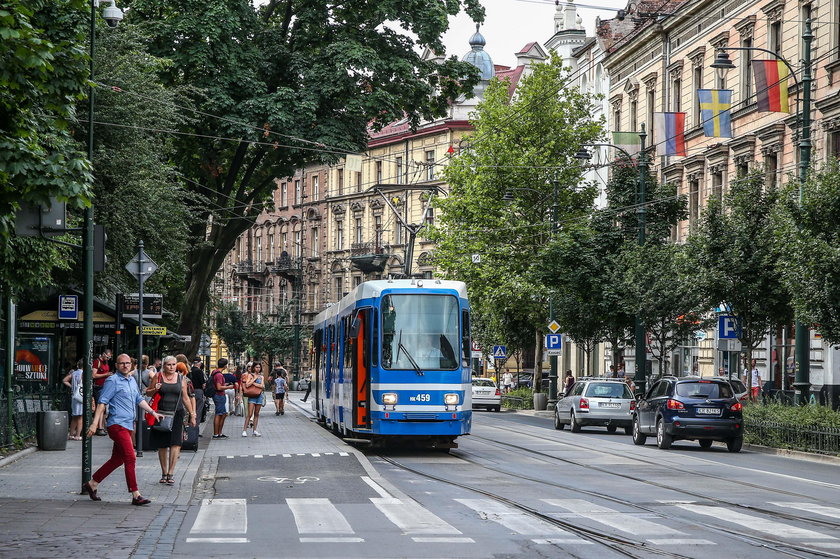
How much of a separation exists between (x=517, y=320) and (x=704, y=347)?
15.0m

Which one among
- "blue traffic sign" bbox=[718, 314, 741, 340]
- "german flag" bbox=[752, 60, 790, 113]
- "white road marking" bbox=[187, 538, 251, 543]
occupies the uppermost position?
"german flag" bbox=[752, 60, 790, 113]

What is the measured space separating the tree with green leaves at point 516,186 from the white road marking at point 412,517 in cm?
4101

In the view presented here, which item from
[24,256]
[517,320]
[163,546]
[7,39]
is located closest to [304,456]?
[24,256]

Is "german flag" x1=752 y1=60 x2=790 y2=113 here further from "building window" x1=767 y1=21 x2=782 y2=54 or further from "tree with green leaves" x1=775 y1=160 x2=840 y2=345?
"building window" x1=767 y1=21 x2=782 y2=54

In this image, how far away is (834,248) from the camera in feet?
87.1

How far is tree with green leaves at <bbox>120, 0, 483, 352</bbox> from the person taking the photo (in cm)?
3506

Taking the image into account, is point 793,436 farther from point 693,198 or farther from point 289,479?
point 693,198

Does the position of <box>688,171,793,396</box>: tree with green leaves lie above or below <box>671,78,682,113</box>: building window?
below

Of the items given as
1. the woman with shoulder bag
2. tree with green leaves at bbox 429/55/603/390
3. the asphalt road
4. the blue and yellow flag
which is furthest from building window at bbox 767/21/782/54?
the woman with shoulder bag

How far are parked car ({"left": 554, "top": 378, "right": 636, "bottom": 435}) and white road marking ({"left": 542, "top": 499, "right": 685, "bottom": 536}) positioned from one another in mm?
20166

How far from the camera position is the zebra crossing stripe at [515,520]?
512 inches

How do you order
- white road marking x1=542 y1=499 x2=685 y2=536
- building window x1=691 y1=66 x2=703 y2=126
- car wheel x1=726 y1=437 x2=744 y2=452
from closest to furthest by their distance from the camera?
white road marking x1=542 y1=499 x2=685 y2=536 < car wheel x1=726 y1=437 x2=744 y2=452 < building window x1=691 y1=66 x2=703 y2=126

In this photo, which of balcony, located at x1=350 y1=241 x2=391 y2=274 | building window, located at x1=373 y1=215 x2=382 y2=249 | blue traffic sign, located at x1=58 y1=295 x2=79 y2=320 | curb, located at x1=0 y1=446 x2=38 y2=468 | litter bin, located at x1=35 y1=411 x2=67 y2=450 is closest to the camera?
curb, located at x1=0 y1=446 x2=38 y2=468

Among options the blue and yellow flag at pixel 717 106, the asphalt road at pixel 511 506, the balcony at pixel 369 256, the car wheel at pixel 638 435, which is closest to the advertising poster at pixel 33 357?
the asphalt road at pixel 511 506
